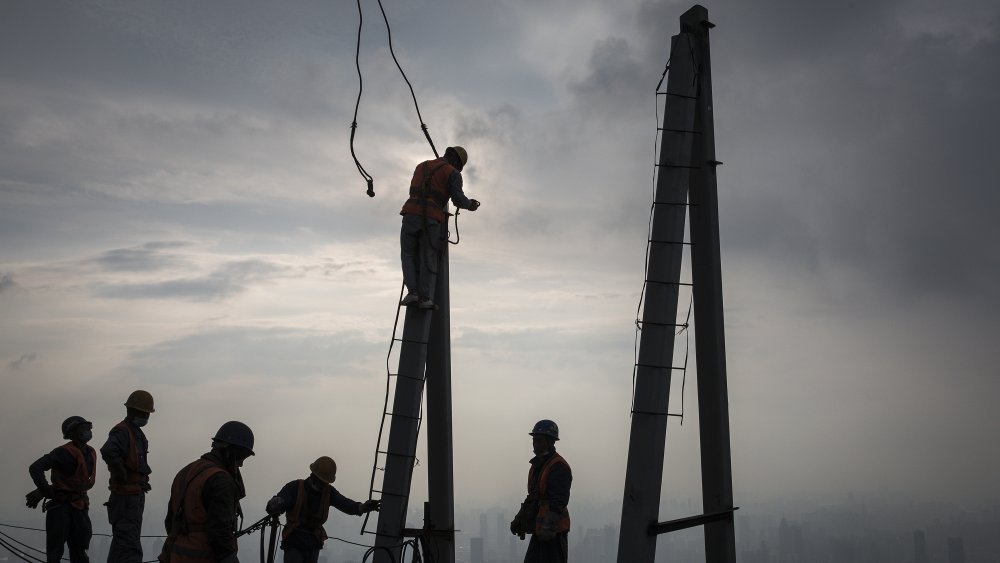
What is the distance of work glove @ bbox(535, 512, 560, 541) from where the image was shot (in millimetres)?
10008

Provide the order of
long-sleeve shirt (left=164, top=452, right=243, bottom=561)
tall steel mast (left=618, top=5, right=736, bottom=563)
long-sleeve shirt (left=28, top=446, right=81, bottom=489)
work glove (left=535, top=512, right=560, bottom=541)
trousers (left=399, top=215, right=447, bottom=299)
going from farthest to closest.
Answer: trousers (left=399, top=215, right=447, bottom=299) < long-sleeve shirt (left=28, top=446, right=81, bottom=489) < work glove (left=535, top=512, right=560, bottom=541) < tall steel mast (left=618, top=5, right=736, bottom=563) < long-sleeve shirt (left=164, top=452, right=243, bottom=561)

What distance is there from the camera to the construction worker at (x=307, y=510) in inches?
400

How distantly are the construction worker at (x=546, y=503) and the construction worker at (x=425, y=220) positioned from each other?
2.56 m

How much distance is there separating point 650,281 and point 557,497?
2.72 meters

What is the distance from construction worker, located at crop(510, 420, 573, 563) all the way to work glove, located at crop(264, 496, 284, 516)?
9.10 feet

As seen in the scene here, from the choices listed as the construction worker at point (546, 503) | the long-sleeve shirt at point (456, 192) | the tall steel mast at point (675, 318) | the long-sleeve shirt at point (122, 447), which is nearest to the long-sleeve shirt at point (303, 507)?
the long-sleeve shirt at point (122, 447)

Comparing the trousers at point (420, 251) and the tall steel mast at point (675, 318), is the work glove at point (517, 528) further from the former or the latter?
the trousers at point (420, 251)

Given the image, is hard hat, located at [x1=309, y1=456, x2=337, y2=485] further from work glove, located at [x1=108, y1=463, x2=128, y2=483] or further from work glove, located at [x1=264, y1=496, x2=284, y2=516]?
work glove, located at [x1=108, y1=463, x2=128, y2=483]

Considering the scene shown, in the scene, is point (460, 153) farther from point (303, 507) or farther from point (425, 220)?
point (303, 507)

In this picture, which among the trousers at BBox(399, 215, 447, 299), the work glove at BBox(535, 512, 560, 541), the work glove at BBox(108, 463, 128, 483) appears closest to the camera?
the work glove at BBox(535, 512, 560, 541)

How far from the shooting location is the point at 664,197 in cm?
1021

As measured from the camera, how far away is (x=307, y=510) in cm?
1023

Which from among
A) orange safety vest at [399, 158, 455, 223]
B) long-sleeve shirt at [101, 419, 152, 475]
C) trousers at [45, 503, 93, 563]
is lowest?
trousers at [45, 503, 93, 563]

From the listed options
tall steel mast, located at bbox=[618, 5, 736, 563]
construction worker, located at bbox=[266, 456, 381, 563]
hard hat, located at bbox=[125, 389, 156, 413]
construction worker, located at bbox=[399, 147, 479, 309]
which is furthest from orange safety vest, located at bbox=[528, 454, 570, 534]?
hard hat, located at bbox=[125, 389, 156, 413]
